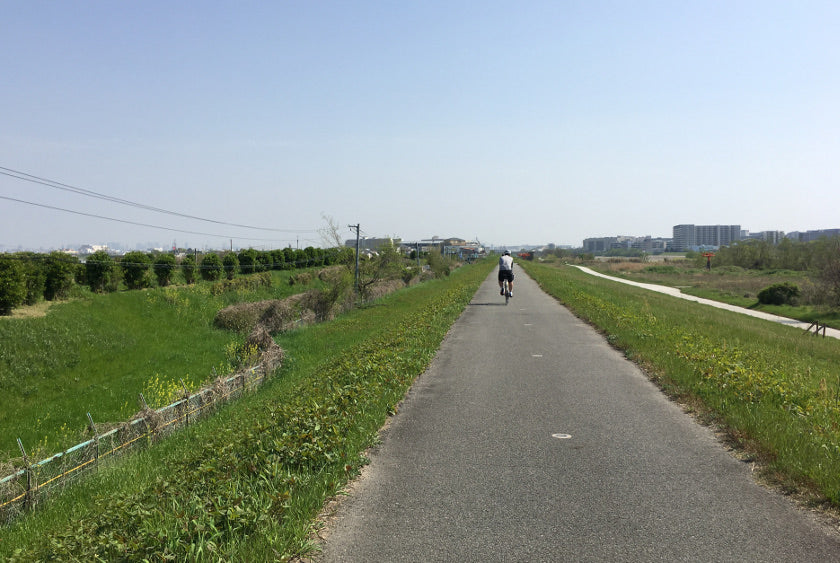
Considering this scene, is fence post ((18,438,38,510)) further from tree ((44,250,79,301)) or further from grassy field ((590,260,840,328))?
grassy field ((590,260,840,328))

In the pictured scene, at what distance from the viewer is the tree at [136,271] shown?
30.3 m

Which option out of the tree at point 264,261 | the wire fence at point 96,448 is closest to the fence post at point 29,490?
the wire fence at point 96,448

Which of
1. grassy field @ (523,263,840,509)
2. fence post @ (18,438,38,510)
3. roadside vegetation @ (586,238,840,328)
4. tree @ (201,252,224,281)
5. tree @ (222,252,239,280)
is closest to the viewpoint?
grassy field @ (523,263,840,509)

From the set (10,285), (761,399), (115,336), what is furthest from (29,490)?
(115,336)

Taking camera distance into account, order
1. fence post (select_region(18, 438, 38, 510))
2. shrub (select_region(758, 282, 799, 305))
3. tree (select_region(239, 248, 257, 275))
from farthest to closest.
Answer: shrub (select_region(758, 282, 799, 305))
tree (select_region(239, 248, 257, 275))
fence post (select_region(18, 438, 38, 510))

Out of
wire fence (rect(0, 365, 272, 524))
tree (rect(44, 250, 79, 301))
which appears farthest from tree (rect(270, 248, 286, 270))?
wire fence (rect(0, 365, 272, 524))

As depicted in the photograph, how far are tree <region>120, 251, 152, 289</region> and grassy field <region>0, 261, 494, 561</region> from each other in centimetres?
2349

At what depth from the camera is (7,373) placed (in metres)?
16.0

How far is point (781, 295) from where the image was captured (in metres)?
46.5

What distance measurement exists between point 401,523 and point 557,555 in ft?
3.81

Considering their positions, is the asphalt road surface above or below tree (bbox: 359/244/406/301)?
below

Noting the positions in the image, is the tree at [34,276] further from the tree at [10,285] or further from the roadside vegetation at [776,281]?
the roadside vegetation at [776,281]

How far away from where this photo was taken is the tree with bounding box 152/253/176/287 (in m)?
32.5

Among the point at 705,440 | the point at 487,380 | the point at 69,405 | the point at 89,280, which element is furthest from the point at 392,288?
the point at 705,440
